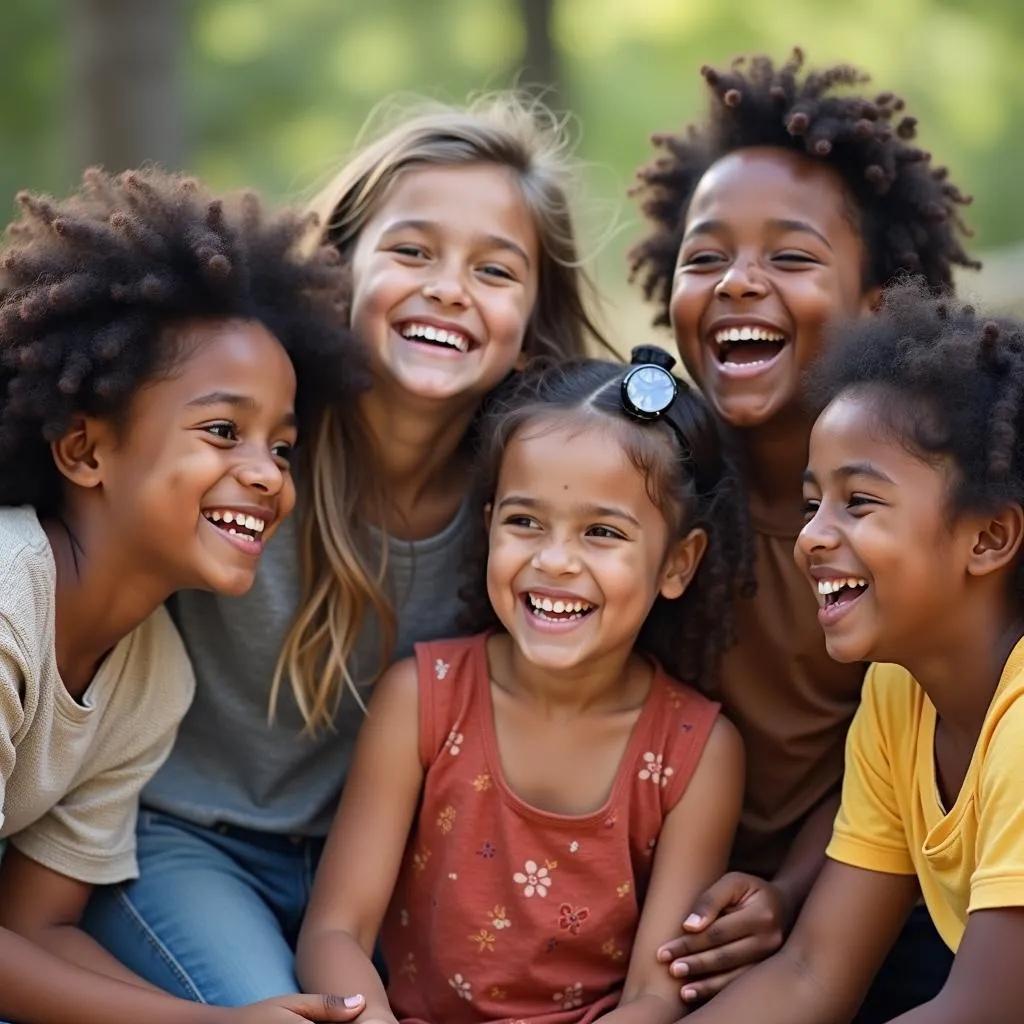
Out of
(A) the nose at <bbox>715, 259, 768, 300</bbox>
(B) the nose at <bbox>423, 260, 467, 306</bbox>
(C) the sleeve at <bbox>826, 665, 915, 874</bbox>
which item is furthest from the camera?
(B) the nose at <bbox>423, 260, 467, 306</bbox>

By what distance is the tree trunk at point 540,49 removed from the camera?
8.17 meters

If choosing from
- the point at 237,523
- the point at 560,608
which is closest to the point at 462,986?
the point at 560,608

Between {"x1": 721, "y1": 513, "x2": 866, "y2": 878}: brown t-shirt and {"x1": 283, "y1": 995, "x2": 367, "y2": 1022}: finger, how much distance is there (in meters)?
0.93

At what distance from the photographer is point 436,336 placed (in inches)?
120

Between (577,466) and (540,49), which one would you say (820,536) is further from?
(540,49)

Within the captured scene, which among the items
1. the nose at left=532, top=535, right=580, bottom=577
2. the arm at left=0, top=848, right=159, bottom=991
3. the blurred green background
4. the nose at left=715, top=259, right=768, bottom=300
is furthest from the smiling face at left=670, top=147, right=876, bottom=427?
the blurred green background

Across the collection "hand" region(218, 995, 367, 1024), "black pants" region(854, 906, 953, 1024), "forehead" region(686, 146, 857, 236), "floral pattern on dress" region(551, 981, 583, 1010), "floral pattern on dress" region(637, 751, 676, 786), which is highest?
"forehead" region(686, 146, 857, 236)

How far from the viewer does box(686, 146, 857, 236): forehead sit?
2984 millimetres

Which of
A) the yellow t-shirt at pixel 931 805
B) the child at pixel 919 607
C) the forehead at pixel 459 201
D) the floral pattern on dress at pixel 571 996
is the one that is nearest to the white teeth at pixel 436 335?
the forehead at pixel 459 201

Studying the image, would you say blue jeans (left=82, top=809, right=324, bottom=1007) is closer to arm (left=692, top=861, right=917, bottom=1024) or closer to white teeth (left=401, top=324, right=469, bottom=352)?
arm (left=692, top=861, right=917, bottom=1024)

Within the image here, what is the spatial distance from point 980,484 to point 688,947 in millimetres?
920

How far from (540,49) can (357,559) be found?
231 inches

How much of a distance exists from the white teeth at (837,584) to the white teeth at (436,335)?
976mm

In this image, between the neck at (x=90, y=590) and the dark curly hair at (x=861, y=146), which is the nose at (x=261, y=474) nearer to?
the neck at (x=90, y=590)
